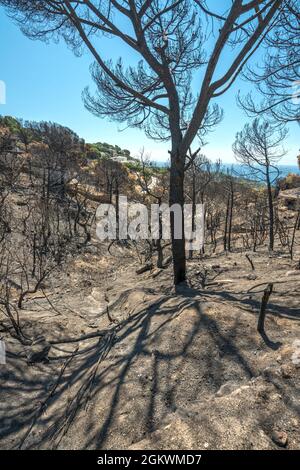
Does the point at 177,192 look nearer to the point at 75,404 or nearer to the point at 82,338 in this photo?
the point at 82,338

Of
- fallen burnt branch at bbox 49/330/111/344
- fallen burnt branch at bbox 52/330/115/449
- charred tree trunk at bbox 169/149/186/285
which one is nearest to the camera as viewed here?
fallen burnt branch at bbox 52/330/115/449

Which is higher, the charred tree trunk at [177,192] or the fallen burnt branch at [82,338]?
the charred tree trunk at [177,192]

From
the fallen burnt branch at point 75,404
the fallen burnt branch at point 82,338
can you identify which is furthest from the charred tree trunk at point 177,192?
the fallen burnt branch at point 75,404

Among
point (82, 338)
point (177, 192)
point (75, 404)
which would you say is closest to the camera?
point (75, 404)

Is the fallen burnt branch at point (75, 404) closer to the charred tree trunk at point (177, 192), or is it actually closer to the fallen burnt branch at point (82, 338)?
the fallen burnt branch at point (82, 338)

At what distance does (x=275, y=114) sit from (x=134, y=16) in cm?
306

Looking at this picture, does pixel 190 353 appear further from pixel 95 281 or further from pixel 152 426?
pixel 95 281

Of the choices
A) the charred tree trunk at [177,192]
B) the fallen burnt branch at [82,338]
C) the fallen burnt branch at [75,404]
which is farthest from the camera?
the charred tree trunk at [177,192]

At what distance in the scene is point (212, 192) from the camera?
61.2 ft

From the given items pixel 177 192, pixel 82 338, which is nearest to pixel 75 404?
pixel 82 338

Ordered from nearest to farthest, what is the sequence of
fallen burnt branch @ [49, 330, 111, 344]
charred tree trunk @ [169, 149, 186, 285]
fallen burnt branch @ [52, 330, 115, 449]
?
fallen burnt branch @ [52, 330, 115, 449] → fallen burnt branch @ [49, 330, 111, 344] → charred tree trunk @ [169, 149, 186, 285]

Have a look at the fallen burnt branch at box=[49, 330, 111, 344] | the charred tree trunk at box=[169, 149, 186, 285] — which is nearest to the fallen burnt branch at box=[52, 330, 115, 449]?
the fallen burnt branch at box=[49, 330, 111, 344]

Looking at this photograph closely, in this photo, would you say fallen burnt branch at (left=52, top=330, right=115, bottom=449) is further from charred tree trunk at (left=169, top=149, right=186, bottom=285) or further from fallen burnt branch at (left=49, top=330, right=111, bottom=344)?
charred tree trunk at (left=169, top=149, right=186, bottom=285)

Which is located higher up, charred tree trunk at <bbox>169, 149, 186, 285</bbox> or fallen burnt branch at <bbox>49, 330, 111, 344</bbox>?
charred tree trunk at <bbox>169, 149, 186, 285</bbox>
